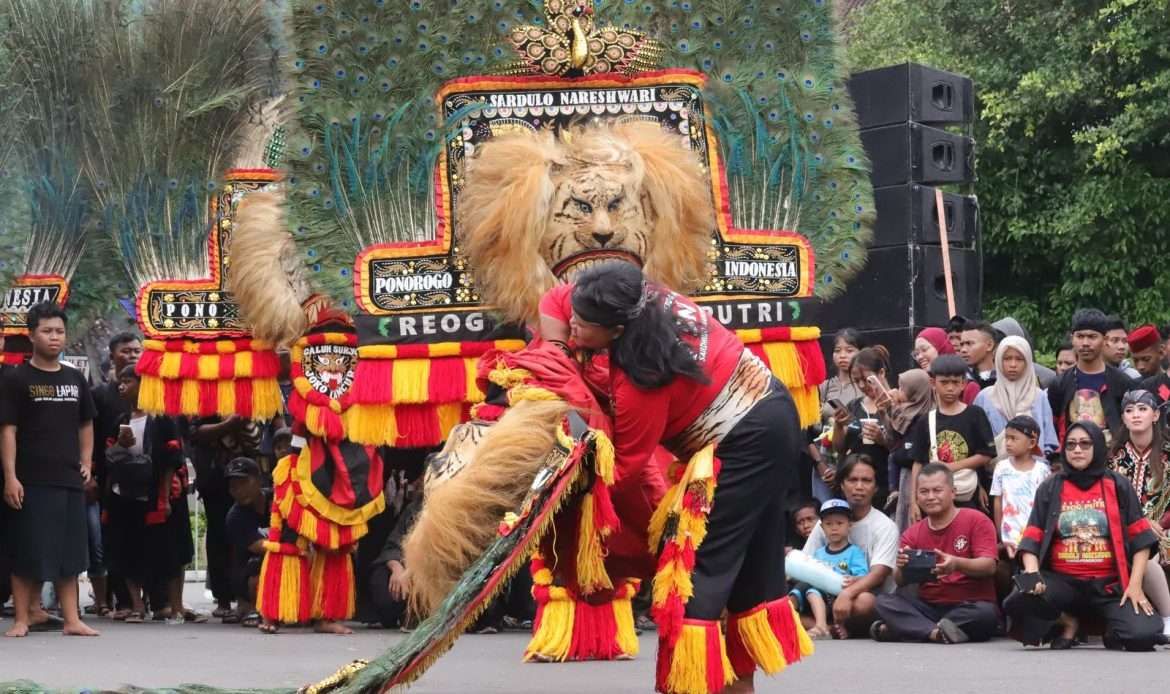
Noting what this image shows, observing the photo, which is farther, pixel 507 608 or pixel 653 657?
pixel 507 608

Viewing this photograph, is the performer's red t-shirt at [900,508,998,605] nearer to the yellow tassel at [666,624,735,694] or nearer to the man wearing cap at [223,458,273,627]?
the yellow tassel at [666,624,735,694]

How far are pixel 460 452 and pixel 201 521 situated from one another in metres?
12.1

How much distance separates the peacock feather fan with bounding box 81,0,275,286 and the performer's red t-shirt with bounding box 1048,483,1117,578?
5.66 m

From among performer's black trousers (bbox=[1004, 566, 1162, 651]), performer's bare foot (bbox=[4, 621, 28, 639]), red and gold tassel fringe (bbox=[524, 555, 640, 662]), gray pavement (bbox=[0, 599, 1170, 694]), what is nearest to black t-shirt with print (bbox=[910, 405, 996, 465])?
gray pavement (bbox=[0, 599, 1170, 694])

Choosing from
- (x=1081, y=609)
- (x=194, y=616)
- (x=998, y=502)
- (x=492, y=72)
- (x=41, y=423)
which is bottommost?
(x=194, y=616)

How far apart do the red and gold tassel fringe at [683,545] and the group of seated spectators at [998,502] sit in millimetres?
3135

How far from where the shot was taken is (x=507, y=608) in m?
11.5

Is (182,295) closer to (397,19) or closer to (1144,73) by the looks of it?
(397,19)

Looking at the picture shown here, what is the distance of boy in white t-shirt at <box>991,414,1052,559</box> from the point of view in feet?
34.1

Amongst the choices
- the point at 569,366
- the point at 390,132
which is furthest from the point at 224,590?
the point at 569,366

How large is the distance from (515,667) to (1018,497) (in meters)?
2.90

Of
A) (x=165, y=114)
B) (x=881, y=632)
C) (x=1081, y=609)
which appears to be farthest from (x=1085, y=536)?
(x=165, y=114)

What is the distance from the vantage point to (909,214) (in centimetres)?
1467

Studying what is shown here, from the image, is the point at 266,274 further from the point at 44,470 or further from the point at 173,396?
the point at 44,470
